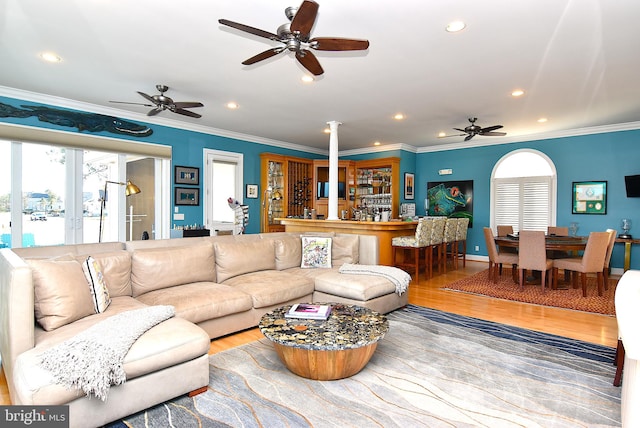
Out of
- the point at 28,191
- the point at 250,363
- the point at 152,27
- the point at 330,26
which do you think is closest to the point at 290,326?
the point at 250,363

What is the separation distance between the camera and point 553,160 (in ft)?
23.0

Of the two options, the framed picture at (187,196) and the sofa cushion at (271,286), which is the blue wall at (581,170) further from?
the framed picture at (187,196)

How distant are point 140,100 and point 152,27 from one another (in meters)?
2.41

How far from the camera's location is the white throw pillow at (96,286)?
2518mm

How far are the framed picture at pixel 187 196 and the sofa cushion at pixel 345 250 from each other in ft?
10.8

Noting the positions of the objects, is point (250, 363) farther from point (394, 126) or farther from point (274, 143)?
point (274, 143)

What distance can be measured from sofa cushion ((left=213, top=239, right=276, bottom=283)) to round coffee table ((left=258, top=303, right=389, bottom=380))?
130cm

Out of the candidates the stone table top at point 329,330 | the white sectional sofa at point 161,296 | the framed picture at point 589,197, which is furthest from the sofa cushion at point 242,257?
the framed picture at point 589,197

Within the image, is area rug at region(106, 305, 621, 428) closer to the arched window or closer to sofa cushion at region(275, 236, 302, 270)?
sofa cushion at region(275, 236, 302, 270)

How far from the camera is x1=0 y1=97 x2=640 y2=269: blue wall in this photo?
6215 mm

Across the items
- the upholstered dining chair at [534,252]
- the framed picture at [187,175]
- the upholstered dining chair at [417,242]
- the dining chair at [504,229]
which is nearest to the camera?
the upholstered dining chair at [534,252]

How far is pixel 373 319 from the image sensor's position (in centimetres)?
269

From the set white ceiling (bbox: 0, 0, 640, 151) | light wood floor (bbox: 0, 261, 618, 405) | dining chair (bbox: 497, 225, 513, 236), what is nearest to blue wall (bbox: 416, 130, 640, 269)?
white ceiling (bbox: 0, 0, 640, 151)

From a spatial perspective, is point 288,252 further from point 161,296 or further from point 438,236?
point 438,236
